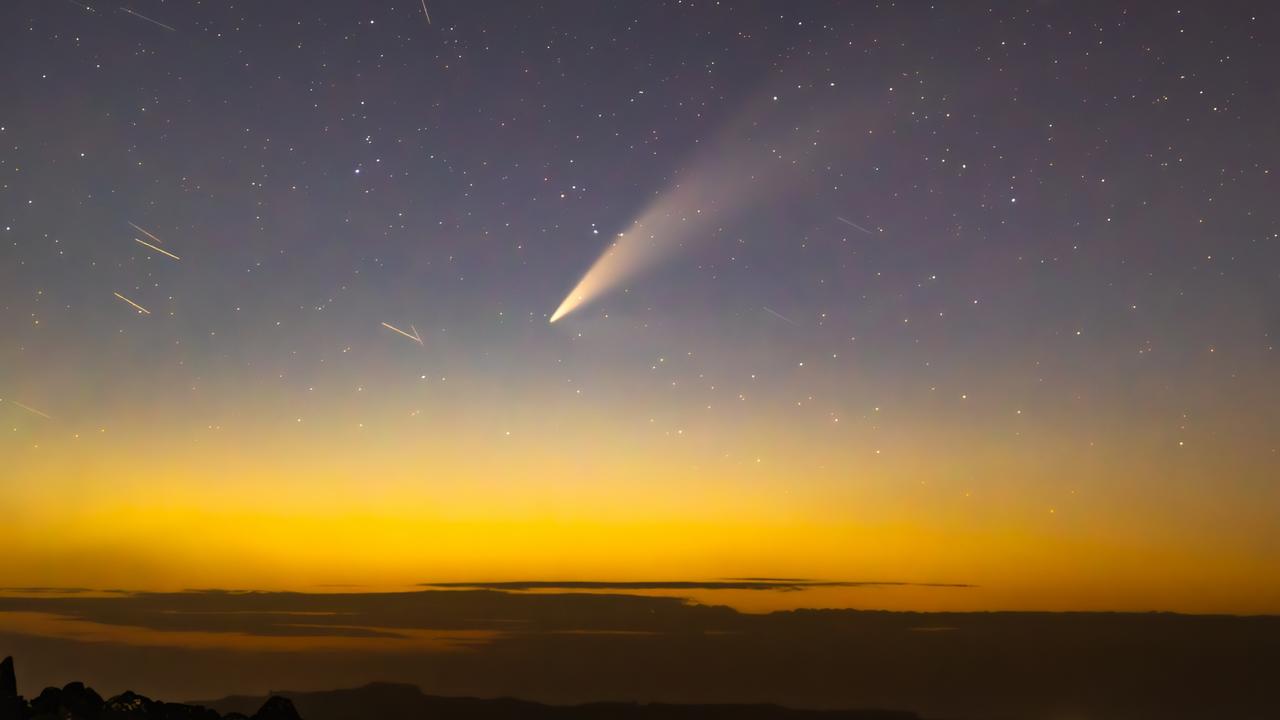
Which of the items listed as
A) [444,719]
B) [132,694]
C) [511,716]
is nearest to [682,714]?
[511,716]

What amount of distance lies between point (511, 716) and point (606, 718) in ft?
179

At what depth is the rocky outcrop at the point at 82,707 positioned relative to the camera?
30.2 meters

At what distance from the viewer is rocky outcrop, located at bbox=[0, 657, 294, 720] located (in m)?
30.2

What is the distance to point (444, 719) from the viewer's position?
3654 inches

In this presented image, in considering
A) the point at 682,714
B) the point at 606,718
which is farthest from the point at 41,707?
the point at 682,714

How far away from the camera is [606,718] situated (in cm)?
11900

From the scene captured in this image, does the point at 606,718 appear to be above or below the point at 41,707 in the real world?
below

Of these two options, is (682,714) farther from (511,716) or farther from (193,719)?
(193,719)

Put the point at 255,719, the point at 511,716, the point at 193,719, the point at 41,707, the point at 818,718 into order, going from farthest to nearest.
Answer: the point at 511,716 → the point at 818,718 → the point at 255,719 → the point at 193,719 → the point at 41,707

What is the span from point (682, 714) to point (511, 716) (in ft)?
132

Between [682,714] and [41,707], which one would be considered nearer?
[41,707]

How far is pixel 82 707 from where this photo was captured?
35375mm

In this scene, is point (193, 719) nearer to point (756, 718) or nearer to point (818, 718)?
point (818, 718)

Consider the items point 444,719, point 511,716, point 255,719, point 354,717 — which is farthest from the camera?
point 511,716
